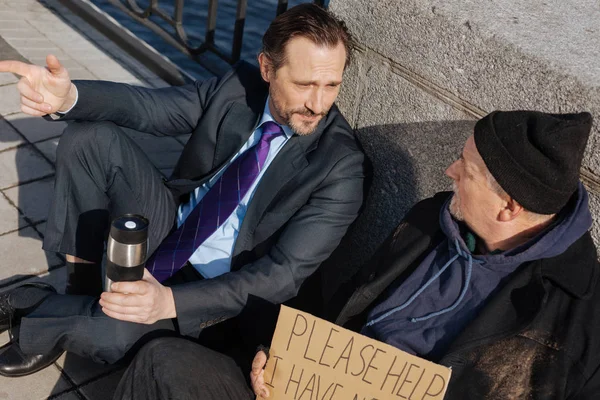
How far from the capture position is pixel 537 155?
2.20m

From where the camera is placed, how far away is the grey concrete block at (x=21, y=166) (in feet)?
14.4

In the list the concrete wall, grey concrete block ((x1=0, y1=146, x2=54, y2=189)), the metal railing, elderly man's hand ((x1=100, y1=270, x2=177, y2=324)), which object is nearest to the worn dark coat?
the concrete wall

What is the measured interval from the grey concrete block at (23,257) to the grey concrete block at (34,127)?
0.93 metres

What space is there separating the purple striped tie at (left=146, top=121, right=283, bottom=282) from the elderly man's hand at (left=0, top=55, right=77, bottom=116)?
72cm

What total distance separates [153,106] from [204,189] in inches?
17.0

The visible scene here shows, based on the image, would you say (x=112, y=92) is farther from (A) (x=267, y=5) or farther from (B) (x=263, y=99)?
(A) (x=267, y=5)

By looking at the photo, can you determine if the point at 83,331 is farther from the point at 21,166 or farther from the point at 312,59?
the point at 21,166

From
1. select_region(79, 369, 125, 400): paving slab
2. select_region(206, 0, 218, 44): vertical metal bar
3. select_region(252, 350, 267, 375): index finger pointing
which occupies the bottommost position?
select_region(79, 369, 125, 400): paving slab

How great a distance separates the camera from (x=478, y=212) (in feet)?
8.01

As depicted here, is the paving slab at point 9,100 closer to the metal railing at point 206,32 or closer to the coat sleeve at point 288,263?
the metal railing at point 206,32

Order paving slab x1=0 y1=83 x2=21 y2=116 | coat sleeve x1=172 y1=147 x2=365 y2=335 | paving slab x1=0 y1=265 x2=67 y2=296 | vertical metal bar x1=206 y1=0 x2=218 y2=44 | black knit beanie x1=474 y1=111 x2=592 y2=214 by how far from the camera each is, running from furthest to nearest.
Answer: vertical metal bar x1=206 y1=0 x2=218 y2=44, paving slab x1=0 y1=83 x2=21 y2=116, paving slab x1=0 y1=265 x2=67 y2=296, coat sleeve x1=172 y1=147 x2=365 y2=335, black knit beanie x1=474 y1=111 x2=592 y2=214

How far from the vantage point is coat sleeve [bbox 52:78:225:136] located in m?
3.37

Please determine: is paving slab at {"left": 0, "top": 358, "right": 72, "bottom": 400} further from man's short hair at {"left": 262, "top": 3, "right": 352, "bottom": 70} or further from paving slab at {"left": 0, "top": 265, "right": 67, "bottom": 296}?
man's short hair at {"left": 262, "top": 3, "right": 352, "bottom": 70}

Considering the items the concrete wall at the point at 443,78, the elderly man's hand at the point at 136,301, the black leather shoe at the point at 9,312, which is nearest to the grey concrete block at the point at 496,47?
the concrete wall at the point at 443,78
